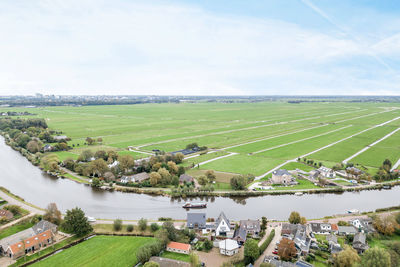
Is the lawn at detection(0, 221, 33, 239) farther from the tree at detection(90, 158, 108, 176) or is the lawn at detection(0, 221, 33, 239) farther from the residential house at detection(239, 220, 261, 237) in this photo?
the residential house at detection(239, 220, 261, 237)

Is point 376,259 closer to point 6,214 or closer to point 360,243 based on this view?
point 360,243

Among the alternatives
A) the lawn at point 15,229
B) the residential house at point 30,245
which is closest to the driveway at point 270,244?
the residential house at point 30,245

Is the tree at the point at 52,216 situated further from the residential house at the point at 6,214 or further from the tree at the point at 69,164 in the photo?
the tree at the point at 69,164

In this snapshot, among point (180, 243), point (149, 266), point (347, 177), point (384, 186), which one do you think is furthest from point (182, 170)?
point (384, 186)

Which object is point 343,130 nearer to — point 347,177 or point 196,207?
point 347,177

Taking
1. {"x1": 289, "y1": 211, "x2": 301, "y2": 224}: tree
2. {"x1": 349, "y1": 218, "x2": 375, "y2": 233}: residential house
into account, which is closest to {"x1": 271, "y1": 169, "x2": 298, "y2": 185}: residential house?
{"x1": 349, "y1": 218, "x2": 375, "y2": 233}: residential house

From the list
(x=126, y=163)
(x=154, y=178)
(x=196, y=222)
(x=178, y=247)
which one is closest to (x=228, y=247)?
(x=178, y=247)
